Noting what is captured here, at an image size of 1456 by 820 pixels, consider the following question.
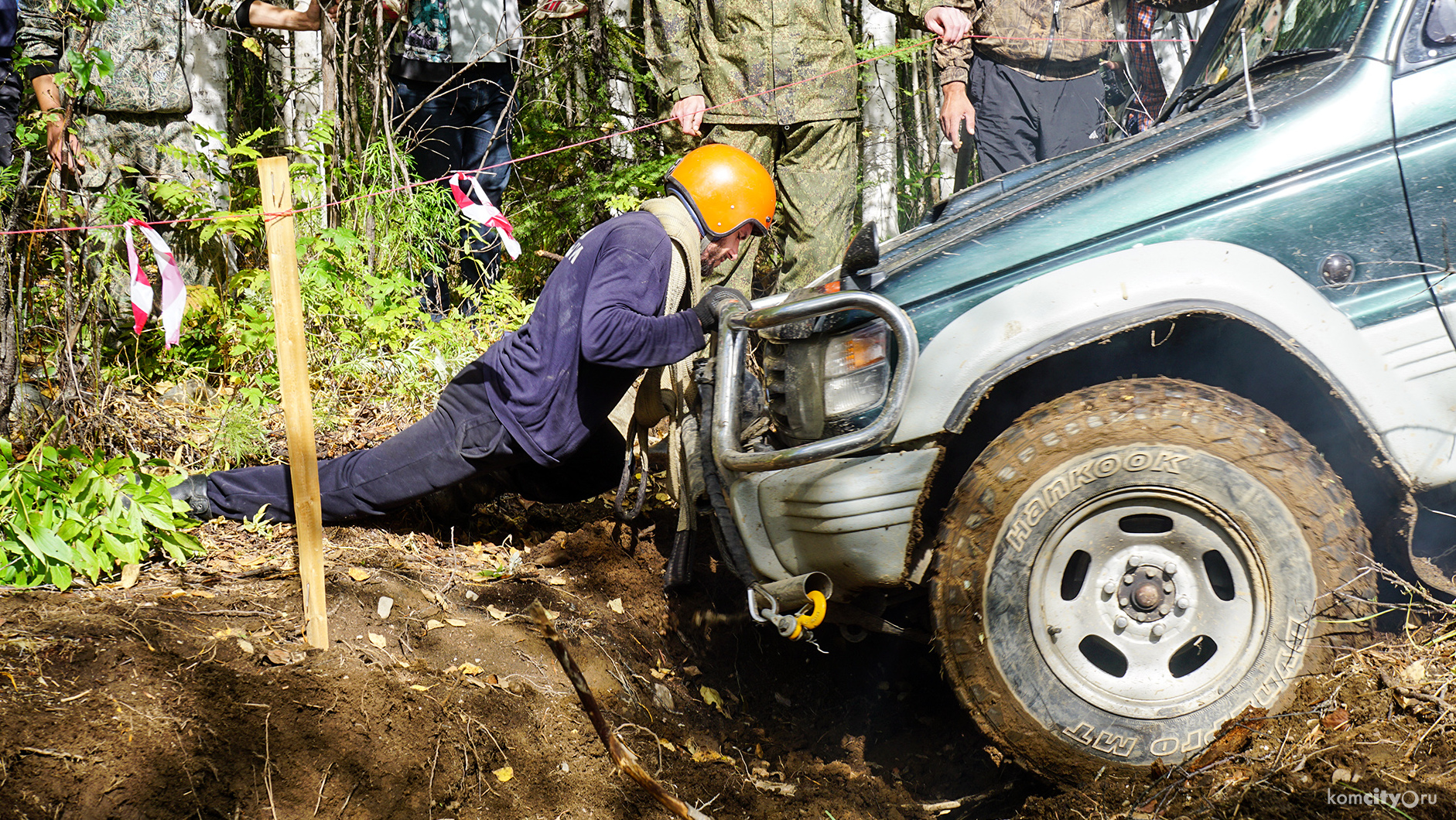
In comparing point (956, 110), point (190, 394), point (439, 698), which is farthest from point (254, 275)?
point (956, 110)

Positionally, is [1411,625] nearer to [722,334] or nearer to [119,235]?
[722,334]

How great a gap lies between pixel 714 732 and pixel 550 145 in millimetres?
→ 4453

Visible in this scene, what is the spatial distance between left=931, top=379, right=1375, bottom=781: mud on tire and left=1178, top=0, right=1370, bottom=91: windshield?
1.17 metres

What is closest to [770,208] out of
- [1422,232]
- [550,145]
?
[1422,232]

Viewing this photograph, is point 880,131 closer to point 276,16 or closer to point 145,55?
point 276,16

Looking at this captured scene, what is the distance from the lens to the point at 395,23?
5.97 meters

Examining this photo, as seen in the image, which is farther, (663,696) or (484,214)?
(484,214)

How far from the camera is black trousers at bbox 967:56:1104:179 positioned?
5.83 metres

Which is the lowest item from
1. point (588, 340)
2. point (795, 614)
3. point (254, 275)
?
point (795, 614)

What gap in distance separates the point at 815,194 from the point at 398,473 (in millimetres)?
2745

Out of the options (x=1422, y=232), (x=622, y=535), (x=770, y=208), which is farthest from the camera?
(x=622, y=535)

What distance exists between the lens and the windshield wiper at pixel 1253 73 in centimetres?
295

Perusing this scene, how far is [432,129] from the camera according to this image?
6137 mm

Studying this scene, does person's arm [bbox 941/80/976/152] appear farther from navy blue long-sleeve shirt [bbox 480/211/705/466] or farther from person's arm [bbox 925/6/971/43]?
navy blue long-sleeve shirt [bbox 480/211/705/466]
